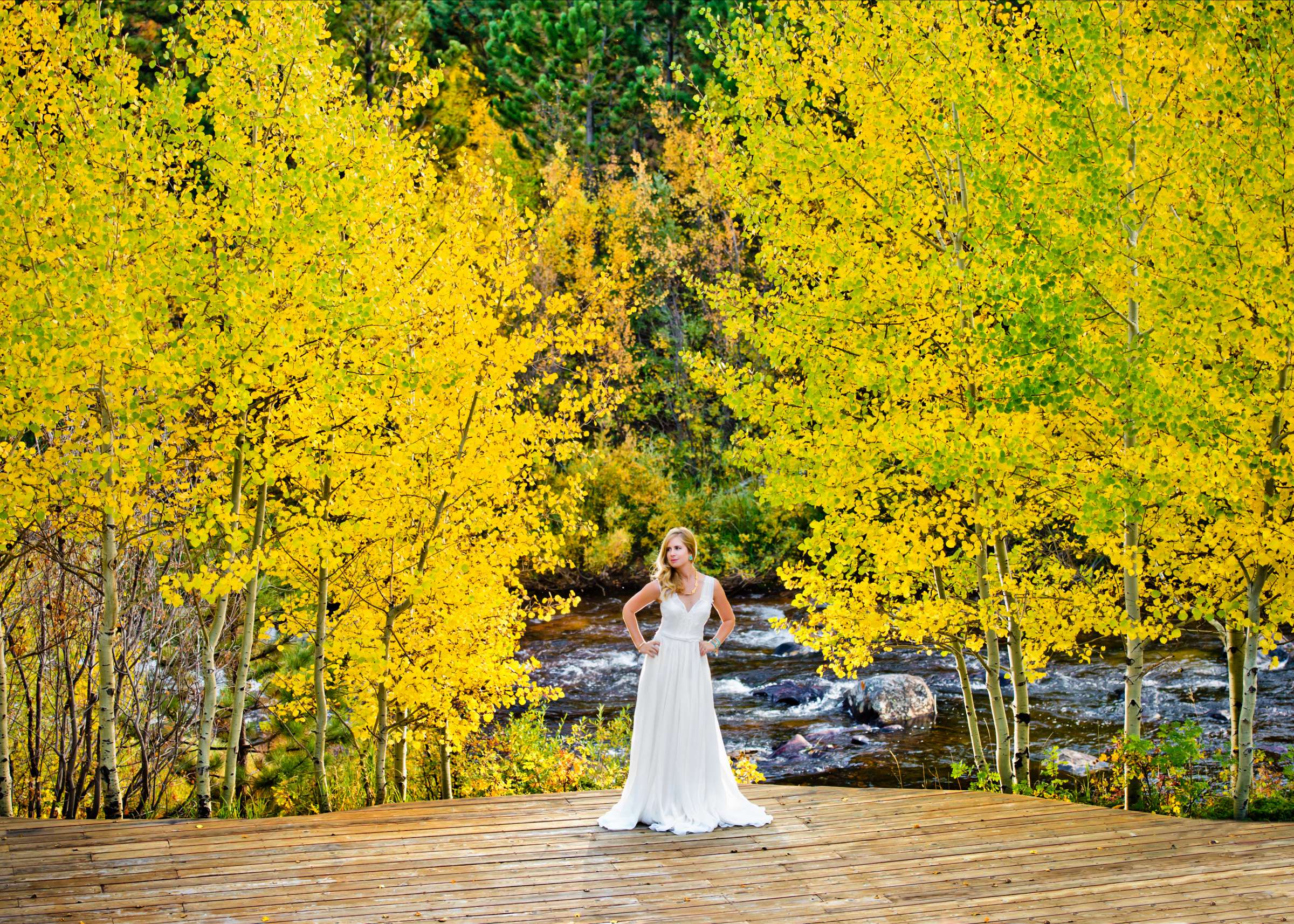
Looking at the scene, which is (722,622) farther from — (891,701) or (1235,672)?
(891,701)

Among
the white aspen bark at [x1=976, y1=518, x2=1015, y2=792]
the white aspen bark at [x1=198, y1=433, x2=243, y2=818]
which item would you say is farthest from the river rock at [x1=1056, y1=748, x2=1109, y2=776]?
the white aspen bark at [x1=198, y1=433, x2=243, y2=818]

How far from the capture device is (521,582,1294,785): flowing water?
11328mm

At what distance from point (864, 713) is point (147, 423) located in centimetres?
928

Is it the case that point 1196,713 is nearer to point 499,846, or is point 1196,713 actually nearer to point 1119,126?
point 1119,126

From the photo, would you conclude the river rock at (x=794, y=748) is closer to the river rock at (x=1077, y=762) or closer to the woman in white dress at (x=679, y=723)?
the river rock at (x=1077, y=762)

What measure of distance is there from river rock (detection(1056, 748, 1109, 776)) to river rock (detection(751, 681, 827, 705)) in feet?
11.5

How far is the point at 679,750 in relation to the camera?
5.95 meters

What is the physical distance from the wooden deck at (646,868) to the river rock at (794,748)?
5.53 metres

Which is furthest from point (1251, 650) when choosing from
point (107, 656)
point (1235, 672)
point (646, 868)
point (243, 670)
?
point (107, 656)

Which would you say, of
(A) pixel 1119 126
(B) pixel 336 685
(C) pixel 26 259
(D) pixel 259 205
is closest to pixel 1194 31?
(A) pixel 1119 126

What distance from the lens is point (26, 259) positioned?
18.2ft

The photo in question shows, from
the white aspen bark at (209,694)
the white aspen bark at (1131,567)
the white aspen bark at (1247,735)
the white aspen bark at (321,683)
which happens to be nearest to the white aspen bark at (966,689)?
the white aspen bark at (1131,567)

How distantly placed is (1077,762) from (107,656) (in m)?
8.68

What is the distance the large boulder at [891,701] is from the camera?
12.6 metres
